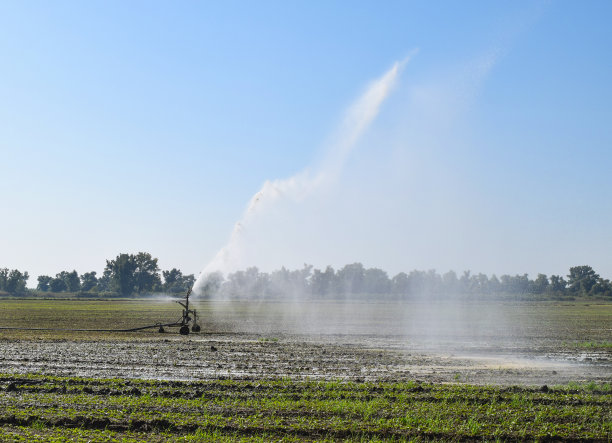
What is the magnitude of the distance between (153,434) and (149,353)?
55.5 ft

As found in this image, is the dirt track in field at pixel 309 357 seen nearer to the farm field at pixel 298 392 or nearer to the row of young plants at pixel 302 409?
the farm field at pixel 298 392

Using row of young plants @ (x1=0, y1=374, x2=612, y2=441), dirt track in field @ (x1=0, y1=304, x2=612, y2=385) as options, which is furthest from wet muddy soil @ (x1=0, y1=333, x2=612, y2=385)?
row of young plants @ (x1=0, y1=374, x2=612, y2=441)

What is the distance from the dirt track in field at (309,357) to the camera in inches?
886

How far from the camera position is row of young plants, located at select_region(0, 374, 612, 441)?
13.4 m

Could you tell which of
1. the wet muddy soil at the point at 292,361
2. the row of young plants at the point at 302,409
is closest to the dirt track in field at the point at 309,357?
the wet muddy soil at the point at 292,361

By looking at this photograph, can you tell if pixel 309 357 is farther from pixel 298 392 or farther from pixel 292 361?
pixel 298 392

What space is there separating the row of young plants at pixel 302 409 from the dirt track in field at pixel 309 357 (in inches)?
98.1

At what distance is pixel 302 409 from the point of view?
15.5 m

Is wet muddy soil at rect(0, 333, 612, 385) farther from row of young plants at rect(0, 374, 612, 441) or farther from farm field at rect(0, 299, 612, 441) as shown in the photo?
Answer: row of young plants at rect(0, 374, 612, 441)

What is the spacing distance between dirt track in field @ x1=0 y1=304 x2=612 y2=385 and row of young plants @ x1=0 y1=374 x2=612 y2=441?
249 cm

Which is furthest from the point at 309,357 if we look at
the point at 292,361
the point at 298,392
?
the point at 298,392

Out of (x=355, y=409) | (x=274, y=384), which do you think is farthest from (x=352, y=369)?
(x=355, y=409)

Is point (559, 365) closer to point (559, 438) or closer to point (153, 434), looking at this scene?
point (559, 438)

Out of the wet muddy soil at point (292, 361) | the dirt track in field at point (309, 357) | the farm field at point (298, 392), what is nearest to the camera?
the farm field at point (298, 392)
